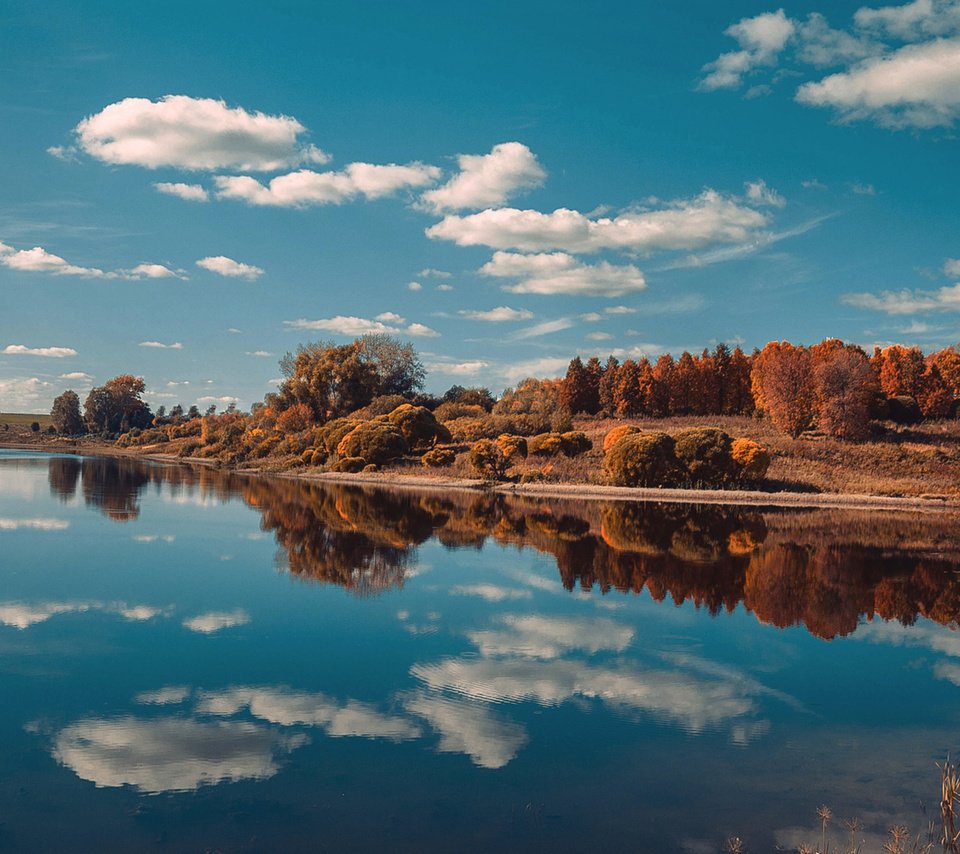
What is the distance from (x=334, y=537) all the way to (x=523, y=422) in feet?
147

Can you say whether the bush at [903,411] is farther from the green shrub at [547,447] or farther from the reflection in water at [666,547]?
the reflection in water at [666,547]

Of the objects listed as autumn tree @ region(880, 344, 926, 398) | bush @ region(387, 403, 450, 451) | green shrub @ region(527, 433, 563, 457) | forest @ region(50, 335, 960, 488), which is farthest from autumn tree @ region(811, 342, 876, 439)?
bush @ region(387, 403, 450, 451)

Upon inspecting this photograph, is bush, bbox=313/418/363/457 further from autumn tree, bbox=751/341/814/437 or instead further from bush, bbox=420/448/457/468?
autumn tree, bbox=751/341/814/437

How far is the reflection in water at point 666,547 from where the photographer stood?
15.4 metres

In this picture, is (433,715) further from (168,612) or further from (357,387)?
(357,387)

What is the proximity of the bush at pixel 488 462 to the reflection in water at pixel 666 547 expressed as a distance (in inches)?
299

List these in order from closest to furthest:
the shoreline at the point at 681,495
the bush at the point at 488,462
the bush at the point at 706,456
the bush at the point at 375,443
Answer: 1. the shoreline at the point at 681,495
2. the bush at the point at 706,456
3. the bush at the point at 488,462
4. the bush at the point at 375,443

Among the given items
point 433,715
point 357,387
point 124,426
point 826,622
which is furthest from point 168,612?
point 124,426

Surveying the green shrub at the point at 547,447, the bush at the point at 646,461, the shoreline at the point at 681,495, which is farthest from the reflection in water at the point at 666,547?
the green shrub at the point at 547,447

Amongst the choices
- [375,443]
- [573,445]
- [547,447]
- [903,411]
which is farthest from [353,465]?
[903,411]

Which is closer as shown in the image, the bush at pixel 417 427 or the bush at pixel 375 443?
the bush at pixel 375 443

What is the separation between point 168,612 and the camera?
12984 millimetres

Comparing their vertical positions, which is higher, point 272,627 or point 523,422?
point 523,422

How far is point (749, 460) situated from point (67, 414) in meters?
126
